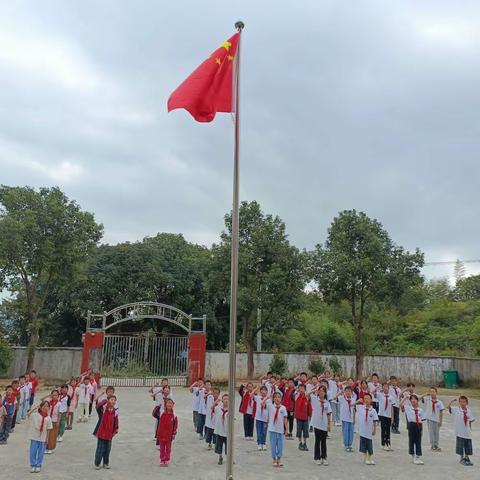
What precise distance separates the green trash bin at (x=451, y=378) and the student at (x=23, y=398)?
21.2 meters

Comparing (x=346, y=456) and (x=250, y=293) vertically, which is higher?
(x=250, y=293)

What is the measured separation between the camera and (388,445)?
1196 cm

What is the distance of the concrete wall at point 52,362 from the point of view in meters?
26.5

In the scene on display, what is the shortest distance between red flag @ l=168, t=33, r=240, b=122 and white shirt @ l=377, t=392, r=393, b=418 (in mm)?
8203

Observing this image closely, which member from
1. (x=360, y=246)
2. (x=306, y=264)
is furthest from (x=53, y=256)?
(x=360, y=246)

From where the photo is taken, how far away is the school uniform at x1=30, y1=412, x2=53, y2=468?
8.98 m

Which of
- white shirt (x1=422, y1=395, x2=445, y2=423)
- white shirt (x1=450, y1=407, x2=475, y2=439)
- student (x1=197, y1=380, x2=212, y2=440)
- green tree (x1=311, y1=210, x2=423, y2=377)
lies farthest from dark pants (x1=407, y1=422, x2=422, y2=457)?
green tree (x1=311, y1=210, x2=423, y2=377)

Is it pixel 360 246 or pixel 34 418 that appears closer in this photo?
pixel 34 418

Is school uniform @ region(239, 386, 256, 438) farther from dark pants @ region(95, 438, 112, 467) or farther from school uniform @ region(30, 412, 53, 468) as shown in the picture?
school uniform @ region(30, 412, 53, 468)

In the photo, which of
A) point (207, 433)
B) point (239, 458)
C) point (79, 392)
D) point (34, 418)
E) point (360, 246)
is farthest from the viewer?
point (360, 246)

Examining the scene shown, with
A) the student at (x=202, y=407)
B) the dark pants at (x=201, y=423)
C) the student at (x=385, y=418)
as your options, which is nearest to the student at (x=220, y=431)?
the student at (x=202, y=407)

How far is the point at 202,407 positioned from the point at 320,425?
11.0ft

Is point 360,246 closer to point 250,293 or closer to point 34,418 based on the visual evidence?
point 250,293

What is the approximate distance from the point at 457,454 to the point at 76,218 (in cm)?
1913
